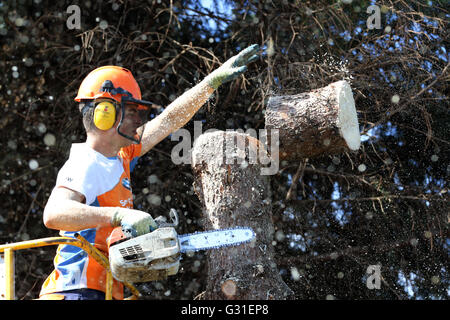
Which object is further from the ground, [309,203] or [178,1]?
[178,1]

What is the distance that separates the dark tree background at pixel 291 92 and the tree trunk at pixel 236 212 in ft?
3.65

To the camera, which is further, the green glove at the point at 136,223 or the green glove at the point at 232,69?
the green glove at the point at 232,69

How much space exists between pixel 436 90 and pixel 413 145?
0.64 meters

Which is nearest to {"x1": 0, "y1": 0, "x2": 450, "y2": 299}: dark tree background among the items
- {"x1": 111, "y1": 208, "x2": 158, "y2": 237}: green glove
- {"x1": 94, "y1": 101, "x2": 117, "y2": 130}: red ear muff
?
{"x1": 94, "y1": 101, "x2": 117, "y2": 130}: red ear muff

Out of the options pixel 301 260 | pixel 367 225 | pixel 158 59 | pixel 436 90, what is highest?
pixel 158 59

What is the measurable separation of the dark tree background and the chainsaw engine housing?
2029 millimetres

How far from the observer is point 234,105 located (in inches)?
200

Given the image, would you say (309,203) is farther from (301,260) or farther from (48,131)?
(48,131)

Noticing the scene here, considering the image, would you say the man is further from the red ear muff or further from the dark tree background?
the dark tree background

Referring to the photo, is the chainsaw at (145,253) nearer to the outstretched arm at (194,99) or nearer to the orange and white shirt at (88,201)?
the orange and white shirt at (88,201)

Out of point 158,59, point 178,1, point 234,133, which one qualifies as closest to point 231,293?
point 234,133

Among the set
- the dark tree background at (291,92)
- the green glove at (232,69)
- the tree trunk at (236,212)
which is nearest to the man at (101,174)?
the green glove at (232,69)

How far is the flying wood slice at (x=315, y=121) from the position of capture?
325cm

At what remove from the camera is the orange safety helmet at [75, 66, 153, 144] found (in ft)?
9.66
